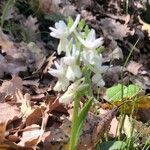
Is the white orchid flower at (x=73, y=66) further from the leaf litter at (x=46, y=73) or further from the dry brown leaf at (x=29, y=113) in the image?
the dry brown leaf at (x=29, y=113)

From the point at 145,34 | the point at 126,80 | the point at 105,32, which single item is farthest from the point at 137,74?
the point at 145,34

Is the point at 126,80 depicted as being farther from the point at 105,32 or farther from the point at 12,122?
the point at 12,122

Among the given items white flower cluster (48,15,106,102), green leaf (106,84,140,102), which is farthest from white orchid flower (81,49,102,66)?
green leaf (106,84,140,102)

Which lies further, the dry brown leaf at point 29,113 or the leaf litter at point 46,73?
the dry brown leaf at point 29,113

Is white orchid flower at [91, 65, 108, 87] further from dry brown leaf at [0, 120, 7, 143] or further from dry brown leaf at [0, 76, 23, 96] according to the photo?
dry brown leaf at [0, 76, 23, 96]

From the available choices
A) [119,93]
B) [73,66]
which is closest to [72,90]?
[73,66]

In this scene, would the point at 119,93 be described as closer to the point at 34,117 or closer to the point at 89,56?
the point at 34,117

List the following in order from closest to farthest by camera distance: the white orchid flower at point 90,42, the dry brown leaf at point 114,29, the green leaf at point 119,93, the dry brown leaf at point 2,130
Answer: the white orchid flower at point 90,42 → the dry brown leaf at point 2,130 → the green leaf at point 119,93 → the dry brown leaf at point 114,29

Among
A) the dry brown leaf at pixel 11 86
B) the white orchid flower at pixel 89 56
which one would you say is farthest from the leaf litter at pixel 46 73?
the white orchid flower at pixel 89 56
